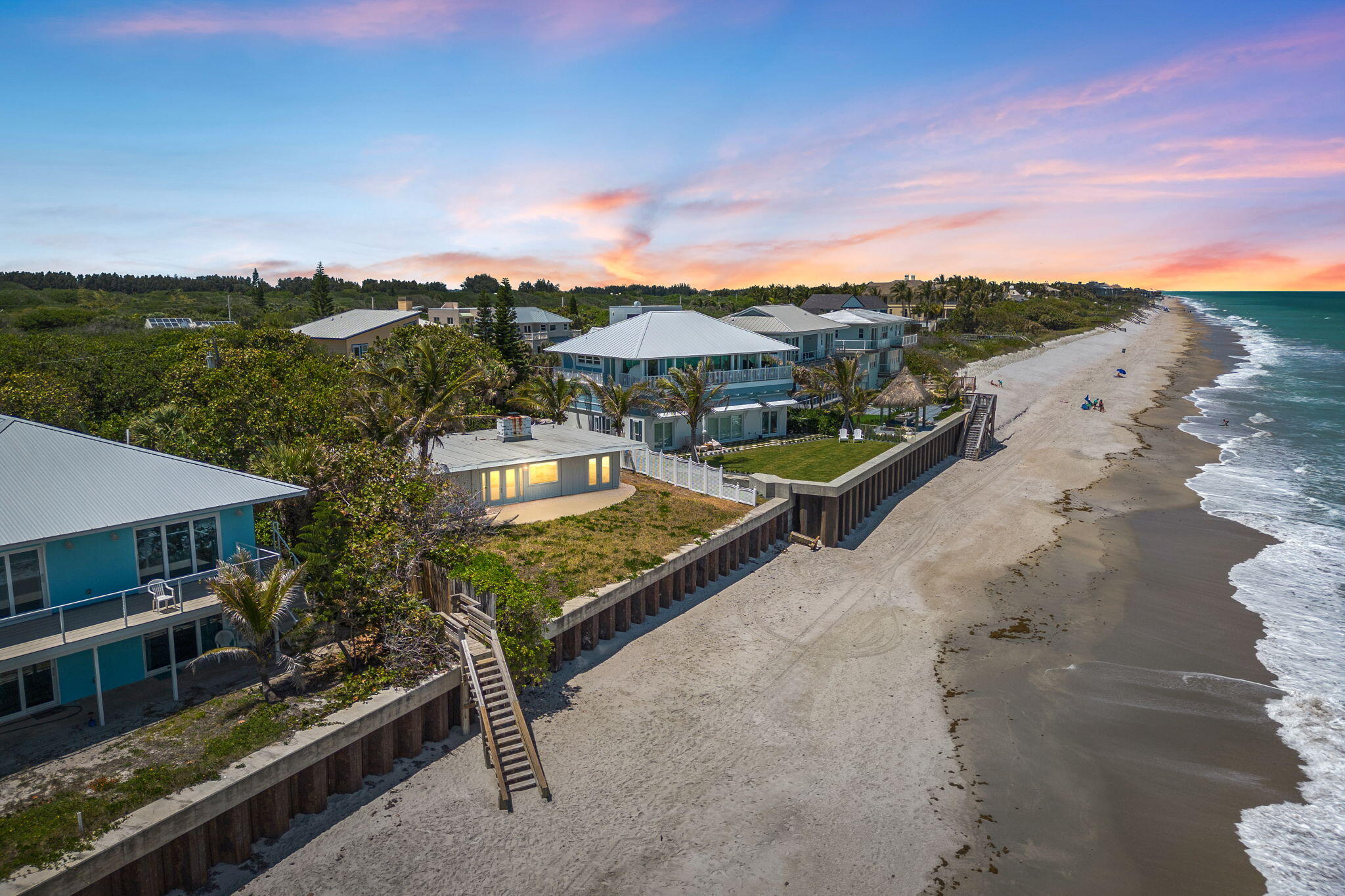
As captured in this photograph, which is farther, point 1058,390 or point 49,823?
point 1058,390

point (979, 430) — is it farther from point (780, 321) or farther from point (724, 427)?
point (724, 427)

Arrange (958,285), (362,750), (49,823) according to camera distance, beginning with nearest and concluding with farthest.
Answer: (49,823) → (362,750) → (958,285)

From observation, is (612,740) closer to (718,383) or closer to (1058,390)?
(718,383)

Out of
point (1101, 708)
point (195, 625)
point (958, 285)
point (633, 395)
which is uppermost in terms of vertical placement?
point (958, 285)

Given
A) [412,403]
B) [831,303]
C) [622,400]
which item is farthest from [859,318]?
[412,403]

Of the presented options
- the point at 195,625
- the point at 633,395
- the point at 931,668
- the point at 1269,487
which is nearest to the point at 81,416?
the point at 195,625

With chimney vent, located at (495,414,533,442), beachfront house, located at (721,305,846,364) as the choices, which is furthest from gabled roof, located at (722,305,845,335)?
chimney vent, located at (495,414,533,442)
